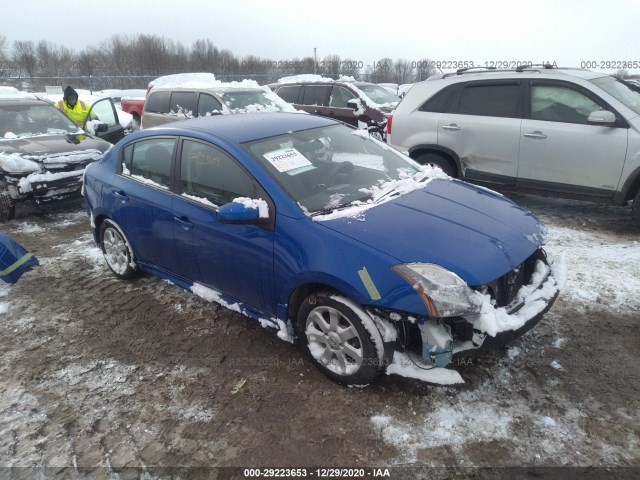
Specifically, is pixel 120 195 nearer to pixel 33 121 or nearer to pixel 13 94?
pixel 33 121

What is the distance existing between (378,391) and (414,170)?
1.87 metres

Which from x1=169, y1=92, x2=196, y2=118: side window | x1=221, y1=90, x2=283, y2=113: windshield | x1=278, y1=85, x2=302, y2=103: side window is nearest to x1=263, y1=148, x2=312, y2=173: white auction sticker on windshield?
x1=221, y1=90, x2=283, y2=113: windshield

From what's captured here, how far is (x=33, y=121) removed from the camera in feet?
23.6

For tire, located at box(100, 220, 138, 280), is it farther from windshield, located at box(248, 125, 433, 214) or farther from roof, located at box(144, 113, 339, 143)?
windshield, located at box(248, 125, 433, 214)

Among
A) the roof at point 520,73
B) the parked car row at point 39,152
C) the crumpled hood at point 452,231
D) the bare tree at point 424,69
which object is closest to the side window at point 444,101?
the roof at point 520,73

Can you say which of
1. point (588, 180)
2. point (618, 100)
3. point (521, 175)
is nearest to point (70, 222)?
point (521, 175)

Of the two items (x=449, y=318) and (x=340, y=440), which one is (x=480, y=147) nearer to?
(x=449, y=318)

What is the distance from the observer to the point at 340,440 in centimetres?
251

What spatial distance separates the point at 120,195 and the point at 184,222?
1029mm

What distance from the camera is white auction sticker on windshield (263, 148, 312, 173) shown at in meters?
3.12

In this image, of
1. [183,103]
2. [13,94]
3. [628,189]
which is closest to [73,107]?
[13,94]

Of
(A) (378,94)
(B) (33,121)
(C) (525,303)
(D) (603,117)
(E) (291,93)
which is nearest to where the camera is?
(C) (525,303)

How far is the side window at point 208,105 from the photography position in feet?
27.8

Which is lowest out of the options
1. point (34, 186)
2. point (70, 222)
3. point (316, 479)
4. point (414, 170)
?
point (316, 479)
